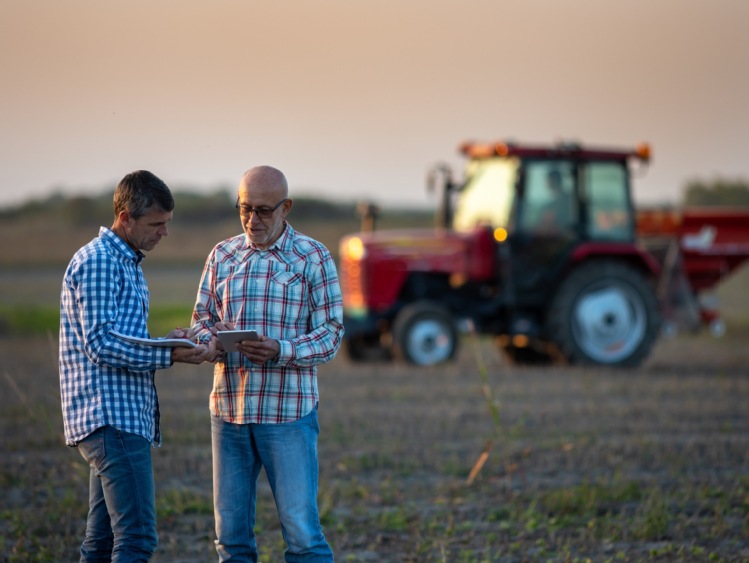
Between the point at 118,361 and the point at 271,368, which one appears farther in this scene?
the point at 271,368

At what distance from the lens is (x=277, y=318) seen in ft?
12.3

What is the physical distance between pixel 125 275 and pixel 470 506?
3.17m

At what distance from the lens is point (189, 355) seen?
3639 mm

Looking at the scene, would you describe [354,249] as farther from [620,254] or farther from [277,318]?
[277,318]

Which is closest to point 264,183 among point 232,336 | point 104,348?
point 232,336

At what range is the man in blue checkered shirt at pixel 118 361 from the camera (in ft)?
11.9

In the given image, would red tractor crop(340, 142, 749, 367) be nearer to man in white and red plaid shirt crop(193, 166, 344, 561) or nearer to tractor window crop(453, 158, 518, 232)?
tractor window crop(453, 158, 518, 232)

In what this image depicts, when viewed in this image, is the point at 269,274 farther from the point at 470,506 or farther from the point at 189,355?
the point at 470,506

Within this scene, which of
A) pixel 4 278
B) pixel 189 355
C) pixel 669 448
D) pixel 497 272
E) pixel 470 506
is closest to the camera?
pixel 189 355

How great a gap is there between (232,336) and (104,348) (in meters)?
0.40

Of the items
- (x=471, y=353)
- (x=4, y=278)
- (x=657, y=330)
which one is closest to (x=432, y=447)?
(x=657, y=330)

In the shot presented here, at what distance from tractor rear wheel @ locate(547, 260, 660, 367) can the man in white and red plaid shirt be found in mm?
9310

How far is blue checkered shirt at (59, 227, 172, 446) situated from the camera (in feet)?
11.8

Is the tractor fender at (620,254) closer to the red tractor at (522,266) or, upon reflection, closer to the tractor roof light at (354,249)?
the red tractor at (522,266)
